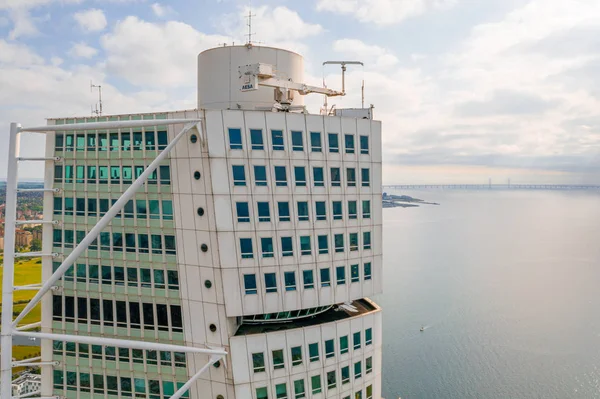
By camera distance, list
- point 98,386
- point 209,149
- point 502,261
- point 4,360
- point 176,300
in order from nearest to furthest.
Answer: point 4,360 → point 209,149 → point 176,300 → point 98,386 → point 502,261

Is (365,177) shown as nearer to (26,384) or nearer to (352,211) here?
(352,211)

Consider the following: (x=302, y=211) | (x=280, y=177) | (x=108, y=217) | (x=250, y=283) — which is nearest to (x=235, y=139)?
(x=280, y=177)

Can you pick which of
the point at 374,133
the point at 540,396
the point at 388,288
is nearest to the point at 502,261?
the point at 388,288

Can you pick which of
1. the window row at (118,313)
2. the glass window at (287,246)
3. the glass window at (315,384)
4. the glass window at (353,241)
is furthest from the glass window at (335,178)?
the window row at (118,313)

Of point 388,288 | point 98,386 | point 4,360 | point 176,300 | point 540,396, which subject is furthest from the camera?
point 388,288

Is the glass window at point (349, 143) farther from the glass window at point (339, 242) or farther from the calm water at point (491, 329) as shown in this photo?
the calm water at point (491, 329)

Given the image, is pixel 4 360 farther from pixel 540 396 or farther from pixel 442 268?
pixel 442 268
